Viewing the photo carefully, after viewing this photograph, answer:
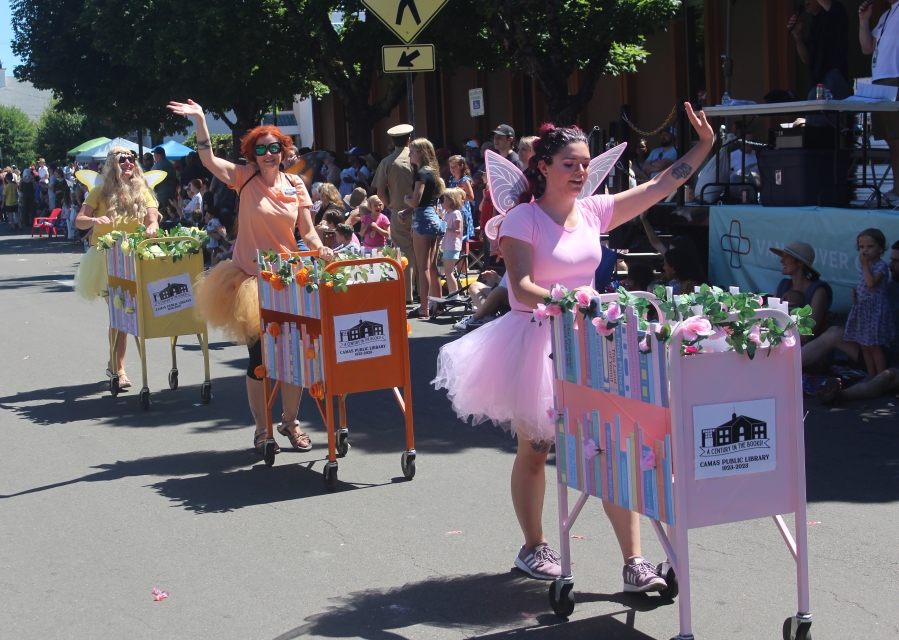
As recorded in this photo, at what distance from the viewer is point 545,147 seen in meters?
4.54

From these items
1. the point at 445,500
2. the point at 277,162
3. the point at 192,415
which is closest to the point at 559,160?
the point at 445,500

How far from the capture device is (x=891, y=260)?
8.65 meters

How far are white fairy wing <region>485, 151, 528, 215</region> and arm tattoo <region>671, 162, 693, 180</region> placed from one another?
0.69 m

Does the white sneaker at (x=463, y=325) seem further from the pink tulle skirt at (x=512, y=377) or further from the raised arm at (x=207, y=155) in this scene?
the pink tulle skirt at (x=512, y=377)

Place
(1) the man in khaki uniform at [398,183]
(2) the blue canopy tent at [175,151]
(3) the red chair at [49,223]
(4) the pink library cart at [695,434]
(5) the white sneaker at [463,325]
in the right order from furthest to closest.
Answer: (2) the blue canopy tent at [175,151]
(3) the red chair at [49,223]
(1) the man in khaki uniform at [398,183]
(5) the white sneaker at [463,325]
(4) the pink library cart at [695,434]

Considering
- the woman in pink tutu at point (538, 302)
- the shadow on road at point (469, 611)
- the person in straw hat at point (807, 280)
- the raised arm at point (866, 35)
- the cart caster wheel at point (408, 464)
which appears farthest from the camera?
the raised arm at point (866, 35)

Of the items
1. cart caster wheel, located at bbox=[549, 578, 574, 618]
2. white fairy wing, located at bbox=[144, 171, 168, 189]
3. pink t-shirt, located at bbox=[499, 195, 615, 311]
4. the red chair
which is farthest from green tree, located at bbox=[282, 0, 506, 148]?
cart caster wheel, located at bbox=[549, 578, 574, 618]

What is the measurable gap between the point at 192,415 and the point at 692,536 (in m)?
4.67

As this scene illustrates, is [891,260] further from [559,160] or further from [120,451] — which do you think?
[120,451]

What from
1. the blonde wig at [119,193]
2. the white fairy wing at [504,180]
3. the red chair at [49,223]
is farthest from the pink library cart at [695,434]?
the red chair at [49,223]

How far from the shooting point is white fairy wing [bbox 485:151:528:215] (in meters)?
4.77

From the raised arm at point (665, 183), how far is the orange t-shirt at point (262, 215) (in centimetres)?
292

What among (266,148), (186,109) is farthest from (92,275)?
(186,109)

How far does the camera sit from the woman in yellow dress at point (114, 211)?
373 inches
